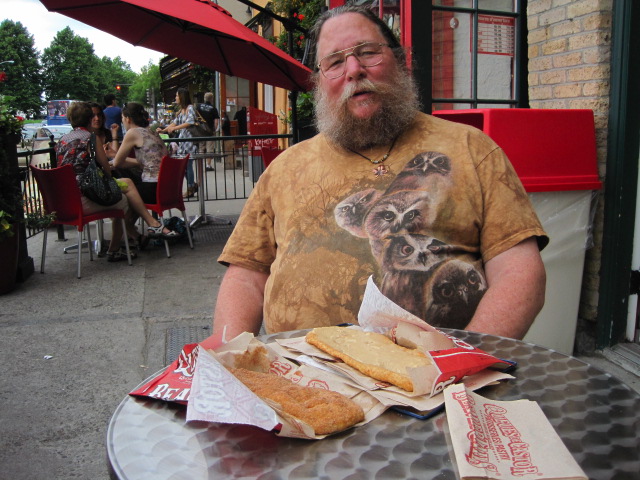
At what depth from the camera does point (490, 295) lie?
1.89 metres

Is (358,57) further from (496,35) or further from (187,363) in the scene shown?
(496,35)

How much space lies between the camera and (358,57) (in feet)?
7.50

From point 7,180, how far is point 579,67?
4.85m

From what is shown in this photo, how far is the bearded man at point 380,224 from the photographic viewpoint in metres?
1.94

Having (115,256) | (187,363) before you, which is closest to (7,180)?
(115,256)

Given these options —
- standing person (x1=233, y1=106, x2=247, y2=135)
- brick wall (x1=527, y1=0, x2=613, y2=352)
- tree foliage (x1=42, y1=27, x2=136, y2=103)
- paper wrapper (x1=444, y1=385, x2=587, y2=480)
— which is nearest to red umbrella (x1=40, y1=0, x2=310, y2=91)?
brick wall (x1=527, y1=0, x2=613, y2=352)

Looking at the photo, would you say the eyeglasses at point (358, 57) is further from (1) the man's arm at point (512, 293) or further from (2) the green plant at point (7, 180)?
(2) the green plant at point (7, 180)

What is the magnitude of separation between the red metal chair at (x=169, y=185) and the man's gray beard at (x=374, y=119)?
5.07 meters

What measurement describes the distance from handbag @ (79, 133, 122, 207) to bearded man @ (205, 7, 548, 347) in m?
4.64

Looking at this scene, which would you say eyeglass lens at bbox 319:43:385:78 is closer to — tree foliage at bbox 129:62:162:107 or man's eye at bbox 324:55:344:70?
man's eye at bbox 324:55:344:70

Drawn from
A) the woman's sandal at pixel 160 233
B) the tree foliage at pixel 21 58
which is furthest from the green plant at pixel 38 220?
the tree foliage at pixel 21 58

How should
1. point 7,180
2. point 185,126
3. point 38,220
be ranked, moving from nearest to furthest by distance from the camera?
point 7,180 < point 38,220 < point 185,126

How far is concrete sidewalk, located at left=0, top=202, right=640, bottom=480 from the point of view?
307cm

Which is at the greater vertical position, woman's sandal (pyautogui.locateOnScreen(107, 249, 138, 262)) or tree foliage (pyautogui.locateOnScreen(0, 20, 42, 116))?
tree foliage (pyautogui.locateOnScreen(0, 20, 42, 116))
